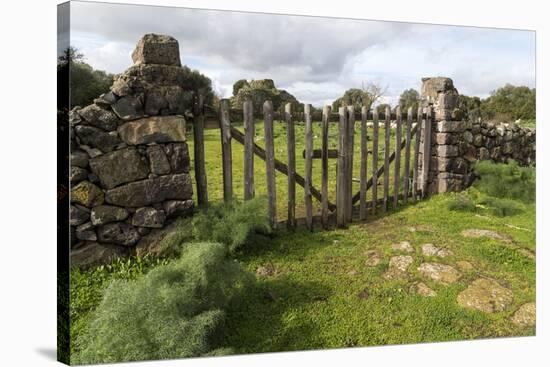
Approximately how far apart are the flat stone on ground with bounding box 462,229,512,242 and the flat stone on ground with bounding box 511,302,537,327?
0.75 metres

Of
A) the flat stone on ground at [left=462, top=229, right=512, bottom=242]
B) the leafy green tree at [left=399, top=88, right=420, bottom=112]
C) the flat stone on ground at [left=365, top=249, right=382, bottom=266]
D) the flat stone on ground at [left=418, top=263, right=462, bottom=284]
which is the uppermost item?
the leafy green tree at [left=399, top=88, right=420, bottom=112]

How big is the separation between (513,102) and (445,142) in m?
1.36

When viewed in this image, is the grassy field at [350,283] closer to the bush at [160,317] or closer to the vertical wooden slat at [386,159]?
the bush at [160,317]

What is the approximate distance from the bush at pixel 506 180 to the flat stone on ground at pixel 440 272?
5.22 feet

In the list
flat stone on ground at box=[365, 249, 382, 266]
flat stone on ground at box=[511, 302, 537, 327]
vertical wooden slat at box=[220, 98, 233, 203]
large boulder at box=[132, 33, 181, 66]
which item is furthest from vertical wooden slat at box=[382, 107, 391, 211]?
large boulder at box=[132, 33, 181, 66]

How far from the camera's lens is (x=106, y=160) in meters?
4.07

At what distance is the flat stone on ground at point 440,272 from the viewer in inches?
187

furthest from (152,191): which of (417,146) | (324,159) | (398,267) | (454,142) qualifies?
(454,142)

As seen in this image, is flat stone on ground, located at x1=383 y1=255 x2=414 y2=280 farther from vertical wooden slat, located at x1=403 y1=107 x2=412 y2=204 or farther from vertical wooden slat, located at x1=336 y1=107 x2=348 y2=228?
vertical wooden slat, located at x1=403 y1=107 x2=412 y2=204

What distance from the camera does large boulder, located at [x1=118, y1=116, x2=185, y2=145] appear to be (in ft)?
13.7

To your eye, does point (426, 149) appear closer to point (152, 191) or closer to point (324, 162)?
point (324, 162)

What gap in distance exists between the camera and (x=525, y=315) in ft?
15.7

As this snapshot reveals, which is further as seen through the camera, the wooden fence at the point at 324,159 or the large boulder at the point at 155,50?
the wooden fence at the point at 324,159

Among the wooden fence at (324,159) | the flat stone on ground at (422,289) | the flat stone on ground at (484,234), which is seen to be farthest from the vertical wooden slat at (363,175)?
the flat stone on ground at (422,289)
